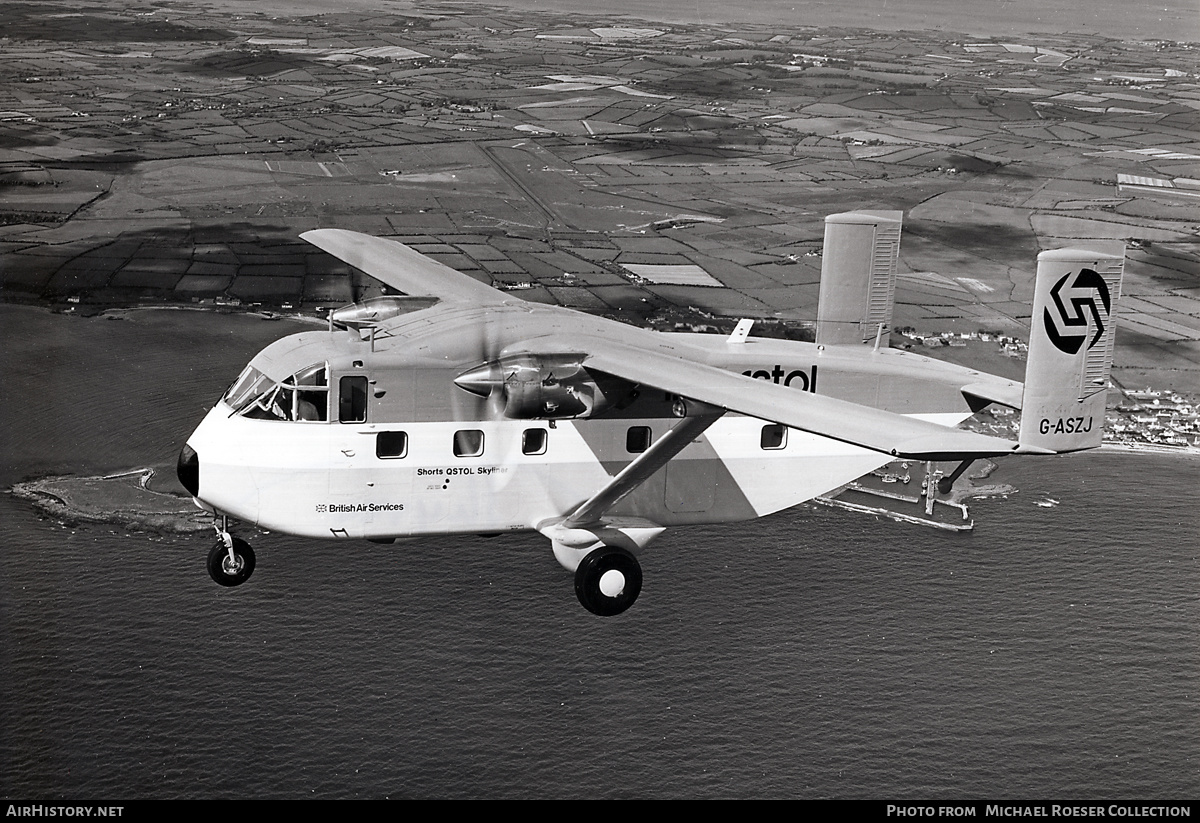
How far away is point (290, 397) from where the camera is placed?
24125mm

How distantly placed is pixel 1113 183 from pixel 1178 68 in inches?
1674

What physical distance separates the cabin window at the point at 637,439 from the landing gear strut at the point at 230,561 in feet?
27.5

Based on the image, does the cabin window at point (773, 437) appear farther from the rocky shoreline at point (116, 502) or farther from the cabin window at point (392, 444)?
the rocky shoreline at point (116, 502)

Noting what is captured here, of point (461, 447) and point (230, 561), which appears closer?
point (461, 447)

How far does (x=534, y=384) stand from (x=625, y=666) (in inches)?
758

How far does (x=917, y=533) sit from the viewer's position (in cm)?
4794

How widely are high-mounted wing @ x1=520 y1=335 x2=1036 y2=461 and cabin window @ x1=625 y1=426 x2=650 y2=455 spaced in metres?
1.73

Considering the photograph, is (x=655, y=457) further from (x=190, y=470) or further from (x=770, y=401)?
(x=190, y=470)

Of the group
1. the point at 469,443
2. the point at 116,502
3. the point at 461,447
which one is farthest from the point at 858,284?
the point at 116,502

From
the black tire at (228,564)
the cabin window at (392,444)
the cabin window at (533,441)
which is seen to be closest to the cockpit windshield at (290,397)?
the cabin window at (392,444)

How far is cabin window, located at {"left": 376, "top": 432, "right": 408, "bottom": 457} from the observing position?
24578 millimetres

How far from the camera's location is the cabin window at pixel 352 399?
2411cm

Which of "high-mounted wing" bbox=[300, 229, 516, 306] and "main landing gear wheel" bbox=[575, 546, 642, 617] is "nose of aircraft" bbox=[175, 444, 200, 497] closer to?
"high-mounted wing" bbox=[300, 229, 516, 306]

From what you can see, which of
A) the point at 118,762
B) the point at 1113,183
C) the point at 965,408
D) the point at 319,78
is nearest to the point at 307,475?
the point at 965,408
